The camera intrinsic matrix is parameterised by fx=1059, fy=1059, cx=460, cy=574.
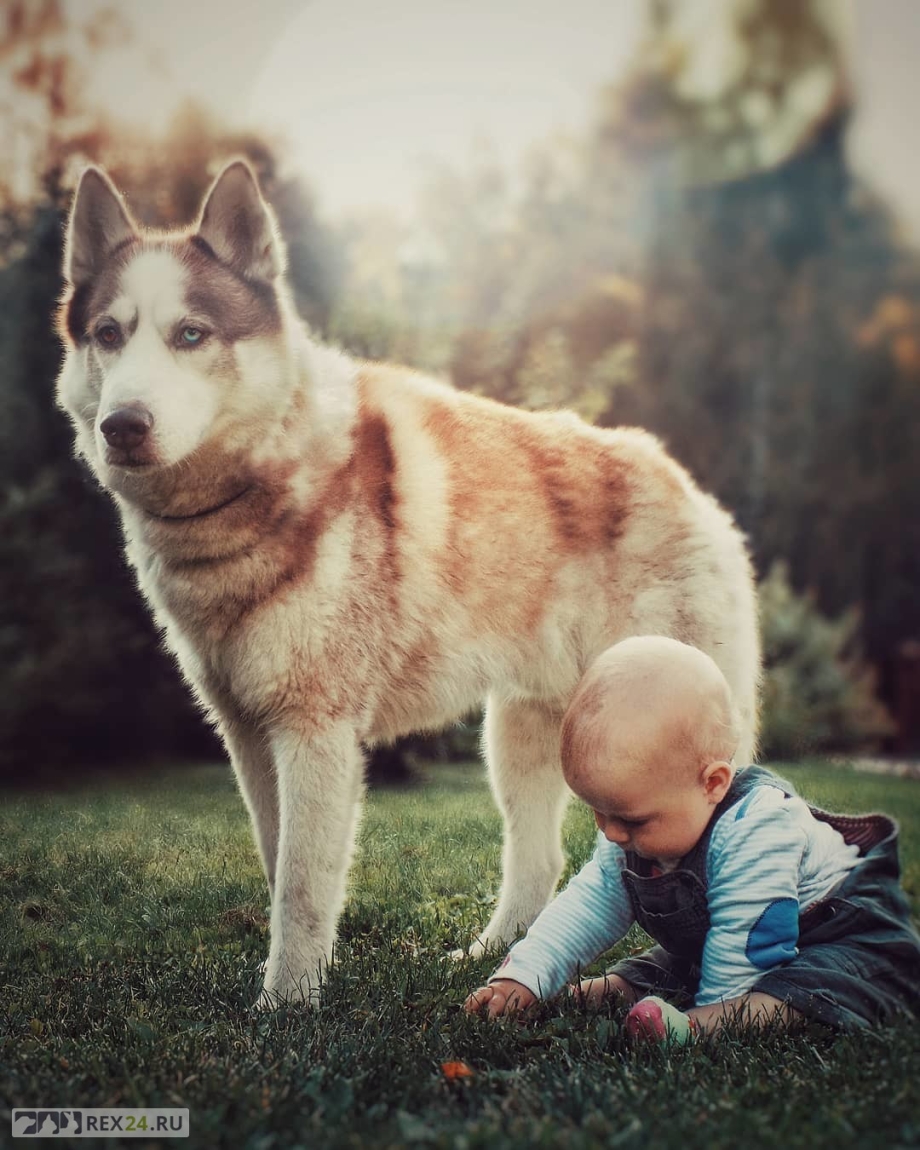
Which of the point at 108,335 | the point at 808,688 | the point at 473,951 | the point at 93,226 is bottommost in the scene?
the point at 808,688

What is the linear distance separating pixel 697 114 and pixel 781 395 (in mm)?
4002

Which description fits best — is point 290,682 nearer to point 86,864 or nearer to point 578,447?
point 86,864

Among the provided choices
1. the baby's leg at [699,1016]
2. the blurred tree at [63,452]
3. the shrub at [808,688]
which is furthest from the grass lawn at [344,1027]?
the shrub at [808,688]

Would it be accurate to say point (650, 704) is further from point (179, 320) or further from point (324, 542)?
point (179, 320)

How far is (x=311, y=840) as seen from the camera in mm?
2404

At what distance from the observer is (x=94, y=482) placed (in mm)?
3568

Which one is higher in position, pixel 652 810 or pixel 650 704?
pixel 650 704

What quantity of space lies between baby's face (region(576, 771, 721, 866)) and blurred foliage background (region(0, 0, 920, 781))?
5.04ft

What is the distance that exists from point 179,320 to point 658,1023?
1.75m

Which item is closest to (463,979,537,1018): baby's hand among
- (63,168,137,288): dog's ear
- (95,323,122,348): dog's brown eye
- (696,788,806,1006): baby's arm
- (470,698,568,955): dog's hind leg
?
(696,788,806,1006): baby's arm

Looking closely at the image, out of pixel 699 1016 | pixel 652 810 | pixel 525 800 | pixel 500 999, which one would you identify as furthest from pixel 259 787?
pixel 699 1016

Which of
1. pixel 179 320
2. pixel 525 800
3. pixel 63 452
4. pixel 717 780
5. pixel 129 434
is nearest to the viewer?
pixel 717 780

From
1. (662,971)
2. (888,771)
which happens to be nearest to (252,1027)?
(662,971)

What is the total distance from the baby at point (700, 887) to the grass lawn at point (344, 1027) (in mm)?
87
